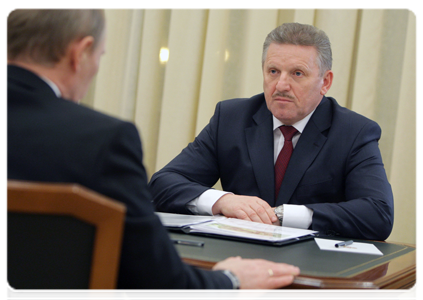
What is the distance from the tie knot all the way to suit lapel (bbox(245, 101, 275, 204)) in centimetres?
7

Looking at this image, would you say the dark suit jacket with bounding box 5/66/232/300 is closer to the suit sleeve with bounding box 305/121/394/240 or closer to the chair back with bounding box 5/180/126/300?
the chair back with bounding box 5/180/126/300

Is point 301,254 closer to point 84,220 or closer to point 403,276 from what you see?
point 403,276

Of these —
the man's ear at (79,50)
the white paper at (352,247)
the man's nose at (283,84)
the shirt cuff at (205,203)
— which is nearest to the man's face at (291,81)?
the man's nose at (283,84)

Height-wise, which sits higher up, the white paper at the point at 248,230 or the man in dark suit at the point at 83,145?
the man in dark suit at the point at 83,145

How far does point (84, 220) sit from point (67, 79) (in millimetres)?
420

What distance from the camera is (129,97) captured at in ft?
12.6

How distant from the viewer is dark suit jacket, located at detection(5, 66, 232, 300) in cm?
82

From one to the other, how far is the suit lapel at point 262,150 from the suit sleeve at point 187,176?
23cm

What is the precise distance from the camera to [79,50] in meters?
0.96

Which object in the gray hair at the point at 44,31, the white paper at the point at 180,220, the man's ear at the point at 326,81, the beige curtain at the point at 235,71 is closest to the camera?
the gray hair at the point at 44,31

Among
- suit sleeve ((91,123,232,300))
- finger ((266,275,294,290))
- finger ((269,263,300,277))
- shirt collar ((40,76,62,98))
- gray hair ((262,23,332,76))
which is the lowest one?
finger ((266,275,294,290))

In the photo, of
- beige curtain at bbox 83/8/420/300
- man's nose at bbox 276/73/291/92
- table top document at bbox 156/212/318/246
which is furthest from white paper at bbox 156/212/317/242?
beige curtain at bbox 83/8/420/300

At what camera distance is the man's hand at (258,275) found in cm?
104

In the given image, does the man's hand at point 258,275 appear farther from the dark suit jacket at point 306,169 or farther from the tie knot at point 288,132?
the tie knot at point 288,132
